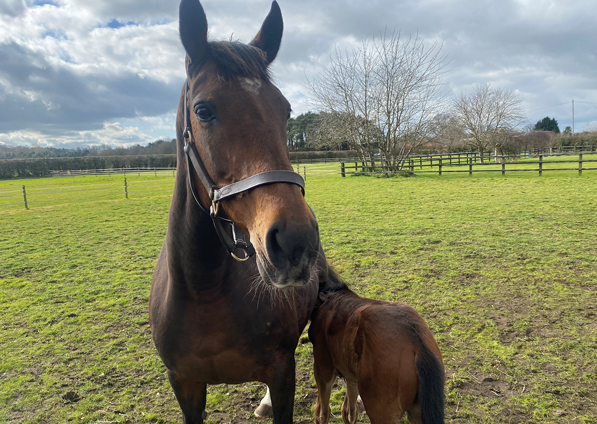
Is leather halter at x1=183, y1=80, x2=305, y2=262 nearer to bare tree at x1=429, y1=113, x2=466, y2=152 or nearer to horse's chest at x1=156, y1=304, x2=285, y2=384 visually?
horse's chest at x1=156, y1=304, x2=285, y2=384

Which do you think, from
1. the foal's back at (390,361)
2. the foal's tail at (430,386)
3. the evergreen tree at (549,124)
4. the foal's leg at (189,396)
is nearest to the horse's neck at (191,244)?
the foal's leg at (189,396)

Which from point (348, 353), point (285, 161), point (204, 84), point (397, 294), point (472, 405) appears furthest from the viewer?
point (397, 294)

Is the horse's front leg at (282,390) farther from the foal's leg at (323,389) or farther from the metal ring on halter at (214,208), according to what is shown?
the metal ring on halter at (214,208)

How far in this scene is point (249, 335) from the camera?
69.4 inches

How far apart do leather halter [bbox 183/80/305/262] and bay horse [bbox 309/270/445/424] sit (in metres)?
1.00

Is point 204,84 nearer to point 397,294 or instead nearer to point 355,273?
point 397,294

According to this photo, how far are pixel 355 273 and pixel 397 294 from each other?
94 cm

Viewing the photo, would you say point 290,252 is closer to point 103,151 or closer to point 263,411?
point 263,411

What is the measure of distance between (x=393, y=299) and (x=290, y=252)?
3.65m

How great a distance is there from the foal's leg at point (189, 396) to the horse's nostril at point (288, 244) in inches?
55.2

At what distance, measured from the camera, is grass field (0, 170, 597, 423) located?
8.62 ft

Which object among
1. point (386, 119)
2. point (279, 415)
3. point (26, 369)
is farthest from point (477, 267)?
point (386, 119)

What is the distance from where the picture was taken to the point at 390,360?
185cm

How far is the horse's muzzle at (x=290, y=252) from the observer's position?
1.03 meters
